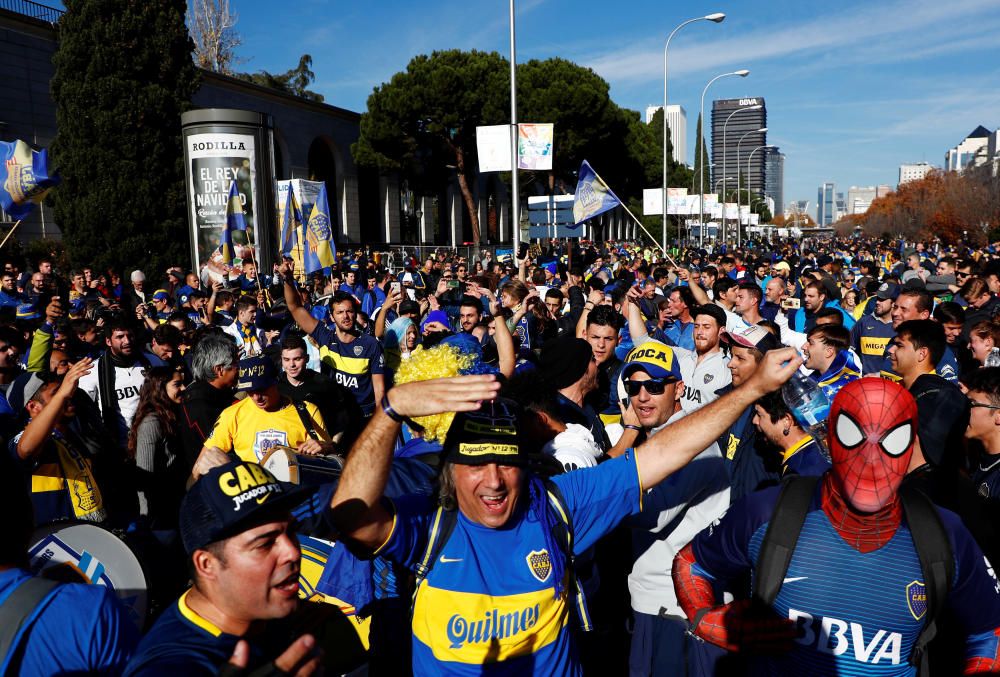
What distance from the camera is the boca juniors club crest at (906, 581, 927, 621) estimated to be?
2.20m

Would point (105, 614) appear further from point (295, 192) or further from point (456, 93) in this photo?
point (456, 93)

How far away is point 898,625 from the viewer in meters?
2.21

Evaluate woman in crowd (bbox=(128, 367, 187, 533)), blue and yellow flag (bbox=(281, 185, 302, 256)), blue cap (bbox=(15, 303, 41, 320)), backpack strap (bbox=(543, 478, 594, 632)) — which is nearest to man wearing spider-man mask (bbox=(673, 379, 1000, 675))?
backpack strap (bbox=(543, 478, 594, 632))

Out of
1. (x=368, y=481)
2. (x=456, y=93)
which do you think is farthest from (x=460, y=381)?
(x=456, y=93)

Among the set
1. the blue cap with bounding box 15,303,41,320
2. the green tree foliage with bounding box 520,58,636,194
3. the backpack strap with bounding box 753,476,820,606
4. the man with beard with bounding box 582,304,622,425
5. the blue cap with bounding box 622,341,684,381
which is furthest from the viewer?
the green tree foliage with bounding box 520,58,636,194

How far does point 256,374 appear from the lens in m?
4.68

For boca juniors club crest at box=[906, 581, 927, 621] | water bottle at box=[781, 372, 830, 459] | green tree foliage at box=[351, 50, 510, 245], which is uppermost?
green tree foliage at box=[351, 50, 510, 245]

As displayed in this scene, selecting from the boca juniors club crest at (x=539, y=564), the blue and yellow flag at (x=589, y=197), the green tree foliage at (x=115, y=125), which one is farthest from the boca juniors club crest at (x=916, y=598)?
the green tree foliage at (x=115, y=125)

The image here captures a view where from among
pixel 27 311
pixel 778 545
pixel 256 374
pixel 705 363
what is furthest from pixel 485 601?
pixel 27 311

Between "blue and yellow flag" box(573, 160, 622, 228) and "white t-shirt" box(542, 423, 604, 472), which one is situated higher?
"blue and yellow flag" box(573, 160, 622, 228)

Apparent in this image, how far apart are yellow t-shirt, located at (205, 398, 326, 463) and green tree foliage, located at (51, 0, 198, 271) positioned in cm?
2076

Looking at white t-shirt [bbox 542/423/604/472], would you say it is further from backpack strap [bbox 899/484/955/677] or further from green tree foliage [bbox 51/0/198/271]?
→ green tree foliage [bbox 51/0/198/271]

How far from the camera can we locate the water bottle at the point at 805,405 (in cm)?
343

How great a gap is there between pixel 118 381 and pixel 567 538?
502 cm
